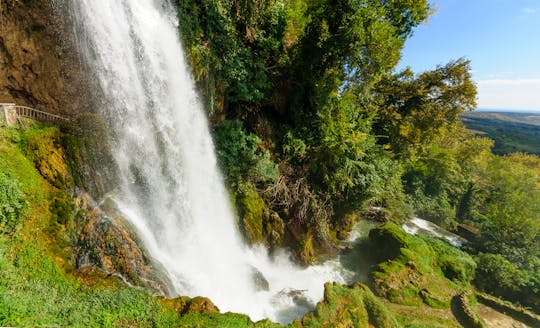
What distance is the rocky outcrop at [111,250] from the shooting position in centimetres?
511

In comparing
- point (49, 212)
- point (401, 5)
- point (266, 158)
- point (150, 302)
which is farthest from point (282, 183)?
point (401, 5)

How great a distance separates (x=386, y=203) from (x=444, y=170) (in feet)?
29.7

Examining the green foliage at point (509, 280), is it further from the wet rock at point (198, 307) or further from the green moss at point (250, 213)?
the wet rock at point (198, 307)

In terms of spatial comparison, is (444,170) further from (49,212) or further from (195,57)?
(49,212)

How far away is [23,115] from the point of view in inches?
205

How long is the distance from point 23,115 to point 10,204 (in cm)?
212

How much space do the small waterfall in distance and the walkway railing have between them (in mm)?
1018

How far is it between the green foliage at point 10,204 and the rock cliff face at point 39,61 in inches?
77.2

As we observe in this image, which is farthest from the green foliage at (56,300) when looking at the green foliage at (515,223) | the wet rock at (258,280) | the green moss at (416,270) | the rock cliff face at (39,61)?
the green foliage at (515,223)

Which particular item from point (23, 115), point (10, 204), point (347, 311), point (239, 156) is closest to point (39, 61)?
point (23, 115)

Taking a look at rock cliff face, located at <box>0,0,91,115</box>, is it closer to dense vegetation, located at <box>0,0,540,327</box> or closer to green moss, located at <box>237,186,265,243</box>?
dense vegetation, located at <box>0,0,540,327</box>

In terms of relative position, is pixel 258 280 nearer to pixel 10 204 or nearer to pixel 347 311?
pixel 347 311

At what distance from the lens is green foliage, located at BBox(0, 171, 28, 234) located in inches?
163

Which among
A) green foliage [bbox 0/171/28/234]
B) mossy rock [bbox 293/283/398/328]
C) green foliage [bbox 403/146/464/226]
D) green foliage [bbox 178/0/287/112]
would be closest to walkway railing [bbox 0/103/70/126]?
green foliage [bbox 0/171/28/234]
